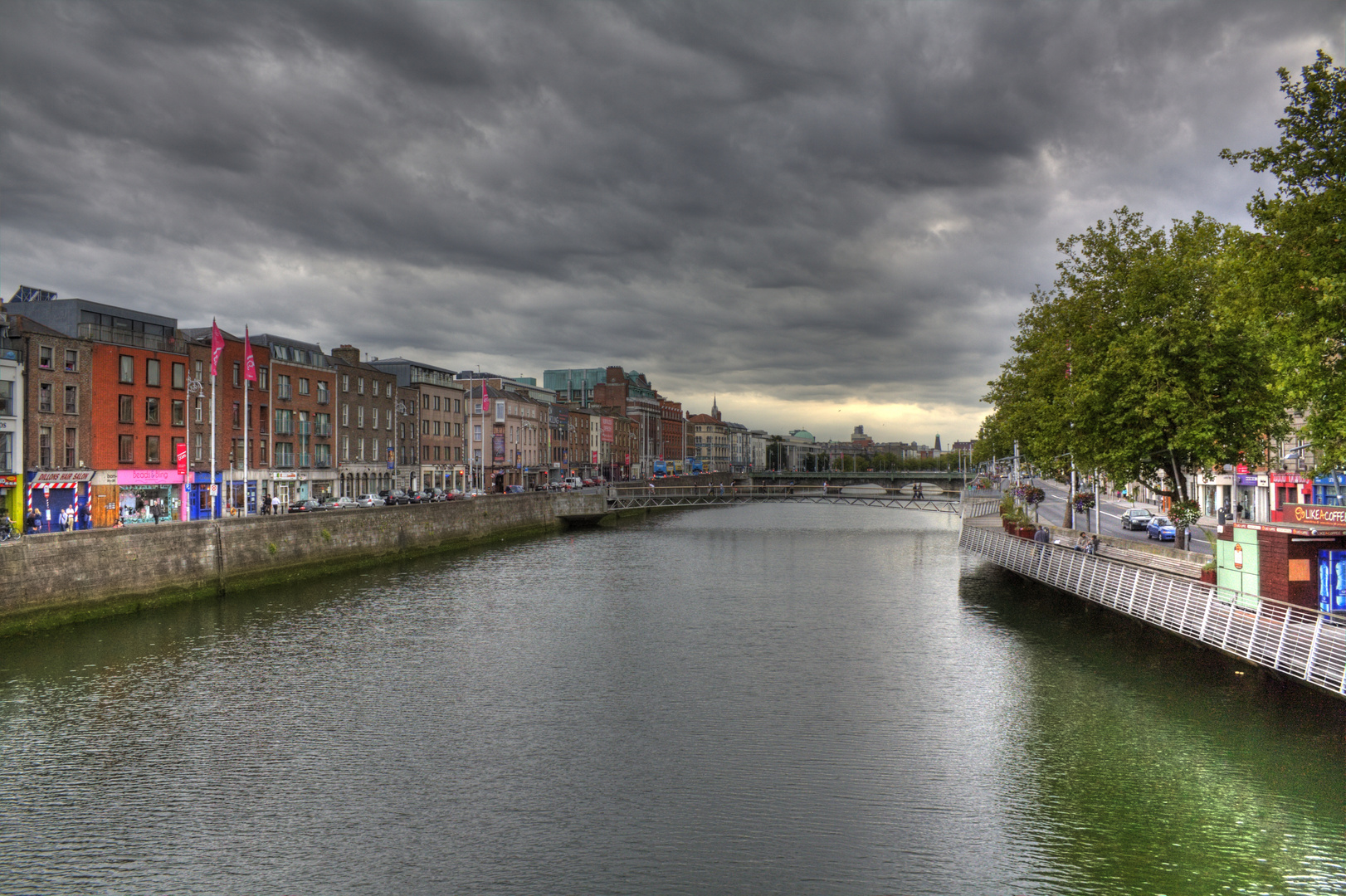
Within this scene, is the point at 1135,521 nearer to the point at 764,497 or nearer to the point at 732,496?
the point at 764,497

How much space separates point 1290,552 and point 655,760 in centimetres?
1916

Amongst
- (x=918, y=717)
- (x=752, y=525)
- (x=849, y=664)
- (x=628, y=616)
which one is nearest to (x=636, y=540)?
(x=752, y=525)

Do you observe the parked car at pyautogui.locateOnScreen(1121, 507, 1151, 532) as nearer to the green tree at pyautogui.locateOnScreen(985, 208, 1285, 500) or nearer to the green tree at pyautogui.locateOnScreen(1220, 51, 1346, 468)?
the green tree at pyautogui.locateOnScreen(985, 208, 1285, 500)

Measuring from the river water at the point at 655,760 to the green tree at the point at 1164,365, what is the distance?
27.6 ft

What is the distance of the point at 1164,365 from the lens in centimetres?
3684

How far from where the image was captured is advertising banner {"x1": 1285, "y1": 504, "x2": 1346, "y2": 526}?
78.4ft

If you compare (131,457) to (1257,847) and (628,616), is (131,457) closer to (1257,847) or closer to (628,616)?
(628,616)

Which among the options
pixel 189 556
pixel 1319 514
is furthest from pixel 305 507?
pixel 1319 514

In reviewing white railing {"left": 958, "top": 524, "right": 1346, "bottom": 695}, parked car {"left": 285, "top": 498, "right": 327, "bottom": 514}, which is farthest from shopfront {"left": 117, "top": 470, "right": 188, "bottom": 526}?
white railing {"left": 958, "top": 524, "right": 1346, "bottom": 695}

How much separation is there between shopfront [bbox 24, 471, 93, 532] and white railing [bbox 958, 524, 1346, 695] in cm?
5711

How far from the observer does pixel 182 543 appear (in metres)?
42.8

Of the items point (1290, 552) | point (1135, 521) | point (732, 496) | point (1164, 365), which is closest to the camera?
point (1290, 552)

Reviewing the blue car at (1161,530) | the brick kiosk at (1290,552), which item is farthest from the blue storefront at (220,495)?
the blue car at (1161,530)

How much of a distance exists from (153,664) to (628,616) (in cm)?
1919
